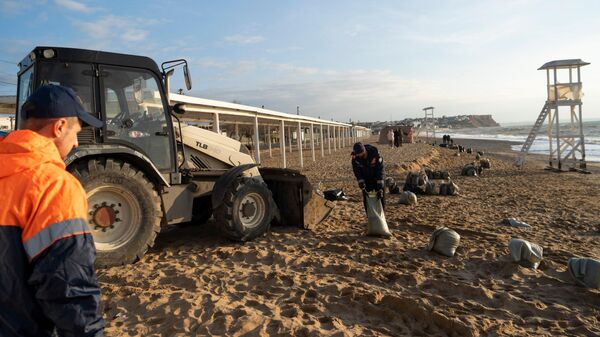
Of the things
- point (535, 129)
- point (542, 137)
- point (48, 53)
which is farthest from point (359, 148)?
point (542, 137)

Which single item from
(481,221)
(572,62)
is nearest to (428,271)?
(481,221)

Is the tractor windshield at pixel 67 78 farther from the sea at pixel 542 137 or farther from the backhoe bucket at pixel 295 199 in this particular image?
the sea at pixel 542 137

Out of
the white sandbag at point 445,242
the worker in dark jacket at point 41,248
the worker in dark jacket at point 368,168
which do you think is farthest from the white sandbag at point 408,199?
the worker in dark jacket at point 41,248

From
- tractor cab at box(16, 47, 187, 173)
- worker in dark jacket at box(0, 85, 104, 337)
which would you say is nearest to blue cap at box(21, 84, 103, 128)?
worker in dark jacket at box(0, 85, 104, 337)

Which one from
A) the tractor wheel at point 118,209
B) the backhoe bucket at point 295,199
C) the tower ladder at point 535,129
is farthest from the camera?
the tower ladder at point 535,129

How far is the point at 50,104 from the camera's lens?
1.53 m

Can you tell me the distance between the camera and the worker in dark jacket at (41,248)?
53.4 inches

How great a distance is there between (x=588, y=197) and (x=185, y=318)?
1081cm

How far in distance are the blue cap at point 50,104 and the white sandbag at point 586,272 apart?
4947 mm

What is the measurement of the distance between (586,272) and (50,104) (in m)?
5.05

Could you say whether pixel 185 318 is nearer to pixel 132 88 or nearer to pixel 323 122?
pixel 132 88

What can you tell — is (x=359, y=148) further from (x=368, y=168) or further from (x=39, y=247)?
(x=39, y=247)

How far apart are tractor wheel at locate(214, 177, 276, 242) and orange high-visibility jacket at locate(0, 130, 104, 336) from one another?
4012mm

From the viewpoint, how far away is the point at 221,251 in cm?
548
